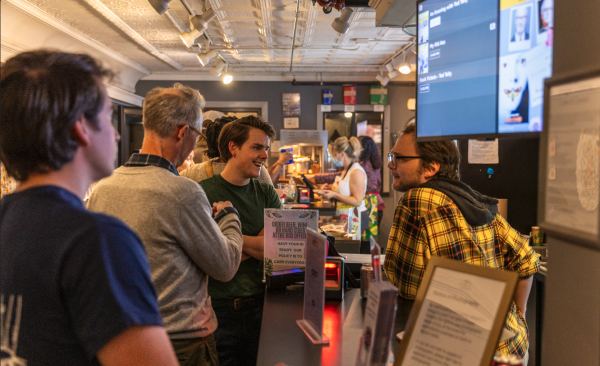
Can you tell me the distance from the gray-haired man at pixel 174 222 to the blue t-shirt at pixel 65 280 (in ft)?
2.17

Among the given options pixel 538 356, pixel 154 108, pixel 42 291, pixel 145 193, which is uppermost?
pixel 154 108

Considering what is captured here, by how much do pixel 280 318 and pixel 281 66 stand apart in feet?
23.9

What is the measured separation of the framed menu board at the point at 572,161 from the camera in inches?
30.8

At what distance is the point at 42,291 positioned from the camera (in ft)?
2.35

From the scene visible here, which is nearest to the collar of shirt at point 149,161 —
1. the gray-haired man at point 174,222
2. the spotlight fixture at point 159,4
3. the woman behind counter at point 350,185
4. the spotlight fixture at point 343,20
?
the gray-haired man at point 174,222

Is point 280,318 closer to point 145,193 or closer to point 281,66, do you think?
point 145,193

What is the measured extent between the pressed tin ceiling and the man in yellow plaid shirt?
11.1 ft

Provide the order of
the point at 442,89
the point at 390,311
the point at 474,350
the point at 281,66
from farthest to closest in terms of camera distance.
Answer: the point at 281,66
the point at 442,89
the point at 390,311
the point at 474,350

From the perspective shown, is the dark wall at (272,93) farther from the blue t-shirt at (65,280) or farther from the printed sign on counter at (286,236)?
the blue t-shirt at (65,280)

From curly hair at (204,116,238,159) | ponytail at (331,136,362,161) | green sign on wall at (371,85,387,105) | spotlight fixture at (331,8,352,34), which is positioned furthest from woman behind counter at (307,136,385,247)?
curly hair at (204,116,238,159)

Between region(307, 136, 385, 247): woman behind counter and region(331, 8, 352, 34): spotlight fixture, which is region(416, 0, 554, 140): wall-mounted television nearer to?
region(331, 8, 352, 34): spotlight fixture

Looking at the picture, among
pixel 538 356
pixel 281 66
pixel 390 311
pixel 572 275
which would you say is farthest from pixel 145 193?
pixel 281 66

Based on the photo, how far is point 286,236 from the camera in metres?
2.00

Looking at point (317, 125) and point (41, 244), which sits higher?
point (317, 125)
